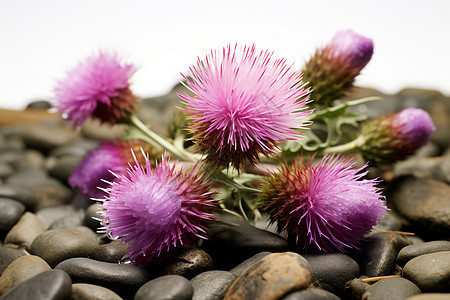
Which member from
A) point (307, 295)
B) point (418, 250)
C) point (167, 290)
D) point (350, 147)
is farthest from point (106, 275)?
point (350, 147)

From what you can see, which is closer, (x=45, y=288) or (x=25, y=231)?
(x=45, y=288)

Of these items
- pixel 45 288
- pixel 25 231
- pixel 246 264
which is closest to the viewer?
pixel 45 288

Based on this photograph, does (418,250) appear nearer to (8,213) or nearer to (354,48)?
(354,48)

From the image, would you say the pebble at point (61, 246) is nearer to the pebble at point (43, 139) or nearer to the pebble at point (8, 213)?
the pebble at point (8, 213)

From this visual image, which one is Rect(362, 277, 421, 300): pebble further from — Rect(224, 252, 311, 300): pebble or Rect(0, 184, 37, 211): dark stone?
Rect(0, 184, 37, 211): dark stone

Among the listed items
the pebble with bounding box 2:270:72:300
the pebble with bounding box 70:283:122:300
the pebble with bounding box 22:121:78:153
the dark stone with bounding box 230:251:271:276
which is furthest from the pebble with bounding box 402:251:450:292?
the pebble with bounding box 22:121:78:153

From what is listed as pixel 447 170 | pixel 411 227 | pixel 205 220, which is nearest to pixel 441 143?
pixel 447 170
